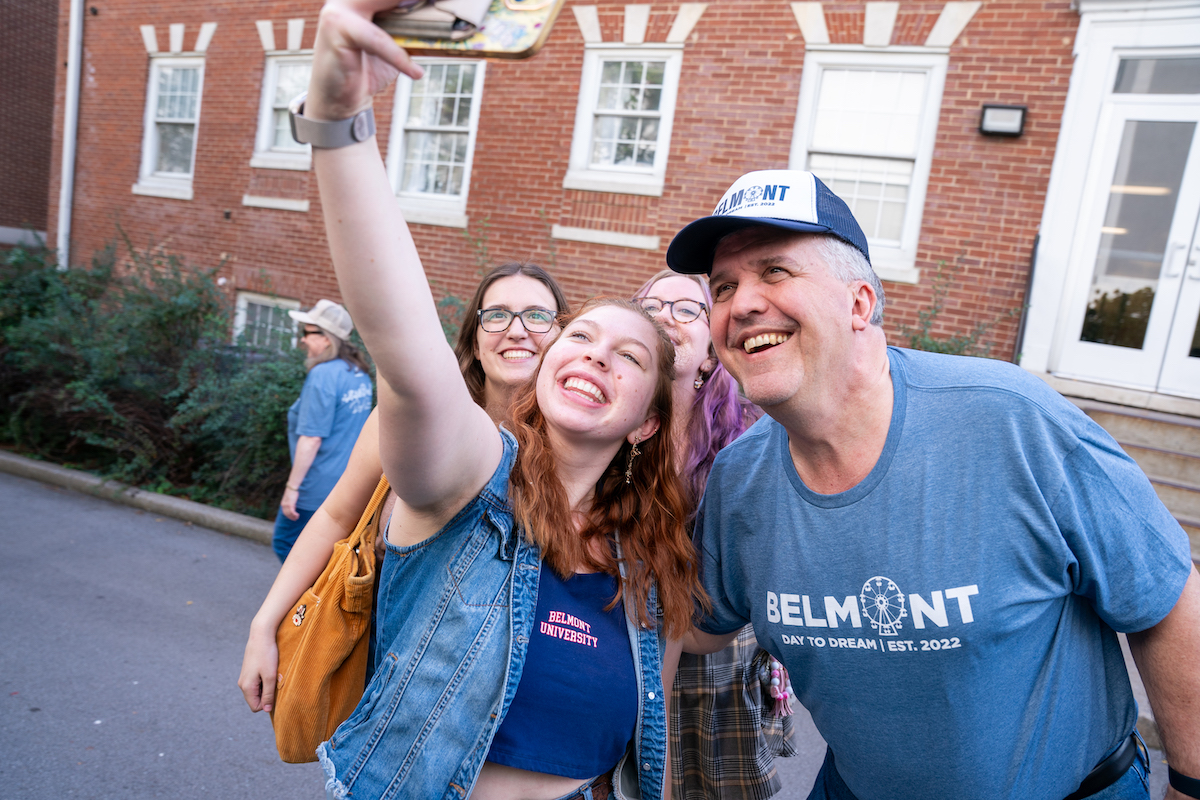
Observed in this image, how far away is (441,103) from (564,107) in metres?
2.01

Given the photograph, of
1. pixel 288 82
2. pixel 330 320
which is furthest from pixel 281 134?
pixel 330 320

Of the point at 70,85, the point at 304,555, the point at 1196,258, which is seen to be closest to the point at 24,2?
the point at 70,85

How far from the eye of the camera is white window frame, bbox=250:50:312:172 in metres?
10.6

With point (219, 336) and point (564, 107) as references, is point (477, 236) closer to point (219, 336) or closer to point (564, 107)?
point (564, 107)

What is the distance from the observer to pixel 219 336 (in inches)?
314

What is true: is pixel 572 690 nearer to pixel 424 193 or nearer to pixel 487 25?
pixel 487 25

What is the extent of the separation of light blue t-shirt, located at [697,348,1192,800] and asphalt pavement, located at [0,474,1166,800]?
2336 millimetres

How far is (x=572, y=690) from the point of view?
1.67 meters

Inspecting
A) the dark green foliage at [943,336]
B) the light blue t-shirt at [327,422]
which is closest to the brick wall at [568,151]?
the dark green foliage at [943,336]

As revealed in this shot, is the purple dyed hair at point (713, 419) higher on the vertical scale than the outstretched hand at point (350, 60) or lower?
lower

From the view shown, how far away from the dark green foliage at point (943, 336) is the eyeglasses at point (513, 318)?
4.81 m

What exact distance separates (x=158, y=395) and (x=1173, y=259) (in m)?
9.79

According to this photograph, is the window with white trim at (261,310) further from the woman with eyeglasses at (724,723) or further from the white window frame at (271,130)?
the woman with eyeglasses at (724,723)

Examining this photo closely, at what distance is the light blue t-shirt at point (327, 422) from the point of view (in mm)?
4730
